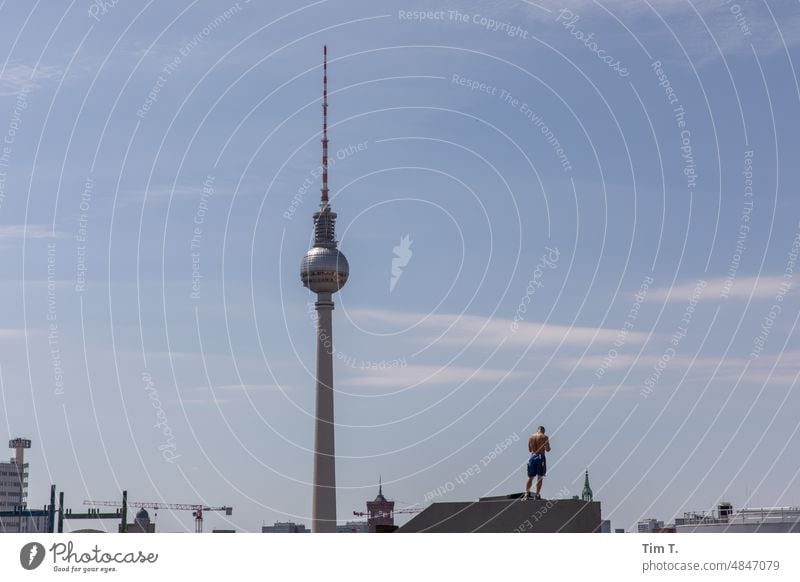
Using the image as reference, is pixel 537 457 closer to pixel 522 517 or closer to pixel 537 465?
pixel 537 465

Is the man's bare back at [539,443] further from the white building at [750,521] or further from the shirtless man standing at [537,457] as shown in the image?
the white building at [750,521]

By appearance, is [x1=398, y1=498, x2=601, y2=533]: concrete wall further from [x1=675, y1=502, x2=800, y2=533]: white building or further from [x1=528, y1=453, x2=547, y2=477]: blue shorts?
Answer: [x1=675, y1=502, x2=800, y2=533]: white building

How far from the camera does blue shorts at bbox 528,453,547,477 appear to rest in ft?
127

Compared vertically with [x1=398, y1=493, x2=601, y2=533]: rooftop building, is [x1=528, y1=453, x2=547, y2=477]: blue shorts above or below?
above

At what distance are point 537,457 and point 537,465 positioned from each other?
13.2 inches
